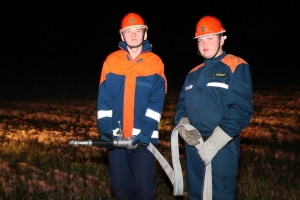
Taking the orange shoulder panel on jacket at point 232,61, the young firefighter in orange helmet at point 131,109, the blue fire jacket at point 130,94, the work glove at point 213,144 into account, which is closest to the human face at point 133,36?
the young firefighter in orange helmet at point 131,109

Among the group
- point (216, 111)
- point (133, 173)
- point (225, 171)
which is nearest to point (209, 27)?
point (216, 111)

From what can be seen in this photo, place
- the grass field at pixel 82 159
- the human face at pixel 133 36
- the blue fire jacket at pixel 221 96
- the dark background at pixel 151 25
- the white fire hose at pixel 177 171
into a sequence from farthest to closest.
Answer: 1. the dark background at pixel 151 25
2. the grass field at pixel 82 159
3. the human face at pixel 133 36
4. the white fire hose at pixel 177 171
5. the blue fire jacket at pixel 221 96

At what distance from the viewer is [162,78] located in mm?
4730

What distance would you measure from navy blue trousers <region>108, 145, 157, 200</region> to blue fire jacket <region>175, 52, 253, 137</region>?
1.96ft

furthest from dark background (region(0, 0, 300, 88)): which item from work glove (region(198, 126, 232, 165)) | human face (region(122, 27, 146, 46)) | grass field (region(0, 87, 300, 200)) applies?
work glove (region(198, 126, 232, 165))

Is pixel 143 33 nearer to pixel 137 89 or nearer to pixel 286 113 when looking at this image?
pixel 137 89

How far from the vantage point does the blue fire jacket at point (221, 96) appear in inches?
164

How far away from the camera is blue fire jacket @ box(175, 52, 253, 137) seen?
4.16 metres

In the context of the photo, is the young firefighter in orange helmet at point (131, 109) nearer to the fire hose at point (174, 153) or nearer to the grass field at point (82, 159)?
the fire hose at point (174, 153)

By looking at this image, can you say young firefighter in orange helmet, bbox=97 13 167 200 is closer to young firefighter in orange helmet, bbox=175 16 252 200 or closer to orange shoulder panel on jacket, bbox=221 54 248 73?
young firefighter in orange helmet, bbox=175 16 252 200

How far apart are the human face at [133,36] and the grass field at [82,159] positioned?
1966mm

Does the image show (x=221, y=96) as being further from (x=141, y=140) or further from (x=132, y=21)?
(x=132, y=21)

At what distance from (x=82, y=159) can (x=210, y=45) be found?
13.2 ft

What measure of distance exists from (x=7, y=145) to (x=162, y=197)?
13.6 feet
